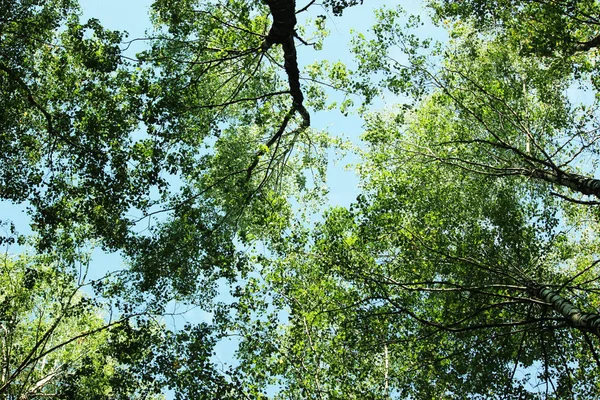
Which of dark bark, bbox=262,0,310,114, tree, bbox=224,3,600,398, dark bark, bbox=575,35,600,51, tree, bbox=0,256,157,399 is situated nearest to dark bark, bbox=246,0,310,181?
dark bark, bbox=262,0,310,114

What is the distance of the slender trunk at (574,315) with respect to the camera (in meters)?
5.48

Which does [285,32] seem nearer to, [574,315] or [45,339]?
[574,315]

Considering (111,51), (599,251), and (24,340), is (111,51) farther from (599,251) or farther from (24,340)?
(599,251)

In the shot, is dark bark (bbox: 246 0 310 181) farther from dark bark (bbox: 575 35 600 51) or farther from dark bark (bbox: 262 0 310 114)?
dark bark (bbox: 575 35 600 51)

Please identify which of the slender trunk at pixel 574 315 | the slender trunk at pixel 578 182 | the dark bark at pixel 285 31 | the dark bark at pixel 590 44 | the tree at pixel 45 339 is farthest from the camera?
the tree at pixel 45 339

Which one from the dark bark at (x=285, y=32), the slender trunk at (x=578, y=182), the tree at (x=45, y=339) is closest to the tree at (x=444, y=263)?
the slender trunk at (x=578, y=182)

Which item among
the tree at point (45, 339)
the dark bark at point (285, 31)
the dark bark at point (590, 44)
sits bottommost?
the tree at point (45, 339)

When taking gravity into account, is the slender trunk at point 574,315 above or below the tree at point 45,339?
below

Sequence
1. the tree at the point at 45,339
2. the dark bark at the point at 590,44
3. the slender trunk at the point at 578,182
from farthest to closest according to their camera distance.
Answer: the tree at the point at 45,339, the dark bark at the point at 590,44, the slender trunk at the point at 578,182

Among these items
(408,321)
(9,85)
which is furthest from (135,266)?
(408,321)

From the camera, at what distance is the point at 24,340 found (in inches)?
681

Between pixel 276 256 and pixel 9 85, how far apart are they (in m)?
7.70

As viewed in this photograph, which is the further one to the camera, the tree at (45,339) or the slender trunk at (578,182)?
the tree at (45,339)

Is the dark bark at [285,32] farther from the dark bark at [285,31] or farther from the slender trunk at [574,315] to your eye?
the slender trunk at [574,315]
